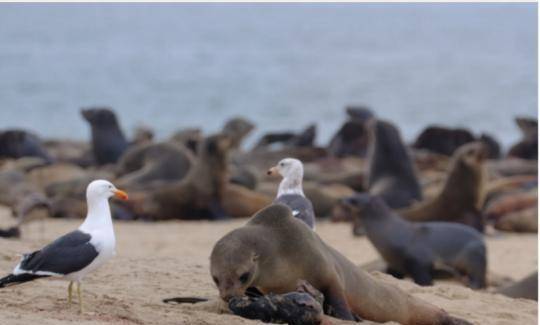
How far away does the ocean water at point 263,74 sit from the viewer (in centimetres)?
4209

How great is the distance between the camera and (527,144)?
66.3ft

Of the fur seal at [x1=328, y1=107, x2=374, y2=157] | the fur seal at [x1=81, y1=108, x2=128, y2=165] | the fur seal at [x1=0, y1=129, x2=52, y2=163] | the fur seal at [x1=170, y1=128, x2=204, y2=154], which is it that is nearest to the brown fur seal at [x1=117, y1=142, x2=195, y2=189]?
the fur seal at [x1=170, y1=128, x2=204, y2=154]

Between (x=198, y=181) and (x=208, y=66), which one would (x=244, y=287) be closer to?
(x=198, y=181)

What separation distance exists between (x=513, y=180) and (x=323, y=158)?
3395 mm

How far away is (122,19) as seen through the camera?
497 feet

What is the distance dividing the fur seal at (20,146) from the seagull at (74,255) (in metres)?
13.5

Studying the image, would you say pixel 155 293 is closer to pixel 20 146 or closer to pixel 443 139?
pixel 20 146

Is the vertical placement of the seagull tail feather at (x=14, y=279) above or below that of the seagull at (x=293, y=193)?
above

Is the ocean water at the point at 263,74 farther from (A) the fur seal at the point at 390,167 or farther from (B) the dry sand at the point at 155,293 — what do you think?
(B) the dry sand at the point at 155,293

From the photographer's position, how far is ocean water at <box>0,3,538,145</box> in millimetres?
42094

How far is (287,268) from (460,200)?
24.6 ft

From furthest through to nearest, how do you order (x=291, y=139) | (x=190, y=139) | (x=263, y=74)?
(x=263, y=74) < (x=291, y=139) < (x=190, y=139)

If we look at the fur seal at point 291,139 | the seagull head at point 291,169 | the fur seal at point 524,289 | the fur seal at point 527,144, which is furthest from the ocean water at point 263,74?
the seagull head at point 291,169

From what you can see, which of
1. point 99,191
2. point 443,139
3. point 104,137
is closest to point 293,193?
point 99,191
